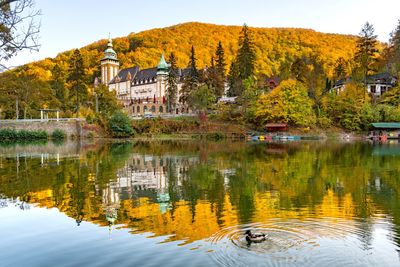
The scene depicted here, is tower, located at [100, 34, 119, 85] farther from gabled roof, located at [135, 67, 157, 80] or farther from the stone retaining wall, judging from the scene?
the stone retaining wall

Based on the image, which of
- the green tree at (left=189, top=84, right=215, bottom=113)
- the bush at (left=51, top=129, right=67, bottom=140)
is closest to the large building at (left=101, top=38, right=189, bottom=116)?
the green tree at (left=189, top=84, right=215, bottom=113)

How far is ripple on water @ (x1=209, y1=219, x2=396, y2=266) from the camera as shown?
8.22 meters

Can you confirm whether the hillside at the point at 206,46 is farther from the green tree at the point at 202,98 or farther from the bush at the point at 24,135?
the bush at the point at 24,135

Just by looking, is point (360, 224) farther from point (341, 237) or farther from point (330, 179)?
point (330, 179)

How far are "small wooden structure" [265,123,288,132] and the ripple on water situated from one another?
2118 inches

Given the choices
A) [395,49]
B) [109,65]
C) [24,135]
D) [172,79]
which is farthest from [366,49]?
[109,65]

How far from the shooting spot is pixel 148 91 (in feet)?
348

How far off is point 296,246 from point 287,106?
57.5 meters

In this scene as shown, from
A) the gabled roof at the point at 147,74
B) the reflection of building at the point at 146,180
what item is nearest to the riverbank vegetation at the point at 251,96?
the gabled roof at the point at 147,74

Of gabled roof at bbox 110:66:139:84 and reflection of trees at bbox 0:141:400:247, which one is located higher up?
gabled roof at bbox 110:66:139:84

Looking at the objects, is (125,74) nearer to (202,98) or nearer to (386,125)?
(202,98)

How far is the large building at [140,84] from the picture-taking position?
98488 mm

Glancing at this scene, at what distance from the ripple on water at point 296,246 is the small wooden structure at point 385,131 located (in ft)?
174

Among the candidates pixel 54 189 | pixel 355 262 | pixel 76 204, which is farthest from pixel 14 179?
pixel 355 262
